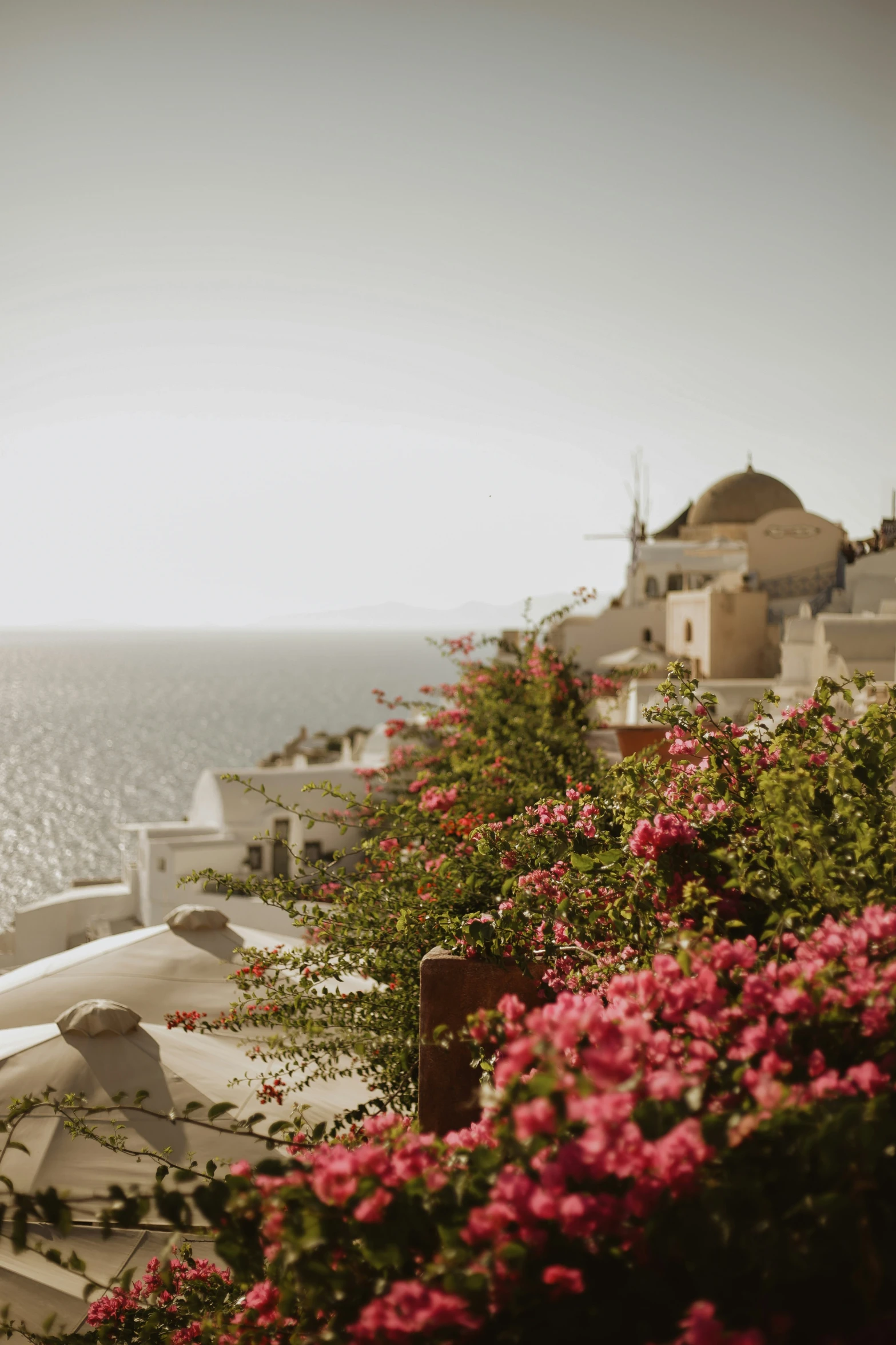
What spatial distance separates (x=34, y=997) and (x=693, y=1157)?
9.23 m

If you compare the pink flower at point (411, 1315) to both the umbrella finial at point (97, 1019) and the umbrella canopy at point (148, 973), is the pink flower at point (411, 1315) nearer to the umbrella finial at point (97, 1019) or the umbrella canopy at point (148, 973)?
the umbrella finial at point (97, 1019)

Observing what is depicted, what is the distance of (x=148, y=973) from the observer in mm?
9672

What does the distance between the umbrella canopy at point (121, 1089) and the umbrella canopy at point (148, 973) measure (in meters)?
1.23

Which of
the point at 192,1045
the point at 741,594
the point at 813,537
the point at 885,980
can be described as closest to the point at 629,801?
the point at 885,980

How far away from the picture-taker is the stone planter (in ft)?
13.0

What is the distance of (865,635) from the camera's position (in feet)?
48.9

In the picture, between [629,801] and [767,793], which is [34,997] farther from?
[767,793]

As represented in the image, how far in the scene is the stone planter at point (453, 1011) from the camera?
13.0 ft

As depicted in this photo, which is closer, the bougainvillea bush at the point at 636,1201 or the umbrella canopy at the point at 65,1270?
the bougainvillea bush at the point at 636,1201

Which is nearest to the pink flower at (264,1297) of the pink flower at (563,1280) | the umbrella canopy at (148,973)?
the pink flower at (563,1280)

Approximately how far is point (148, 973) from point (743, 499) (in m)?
35.0

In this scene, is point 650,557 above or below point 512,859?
above

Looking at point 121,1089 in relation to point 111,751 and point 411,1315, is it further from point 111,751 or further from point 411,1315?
point 111,751

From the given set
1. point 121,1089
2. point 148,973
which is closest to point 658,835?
point 121,1089
